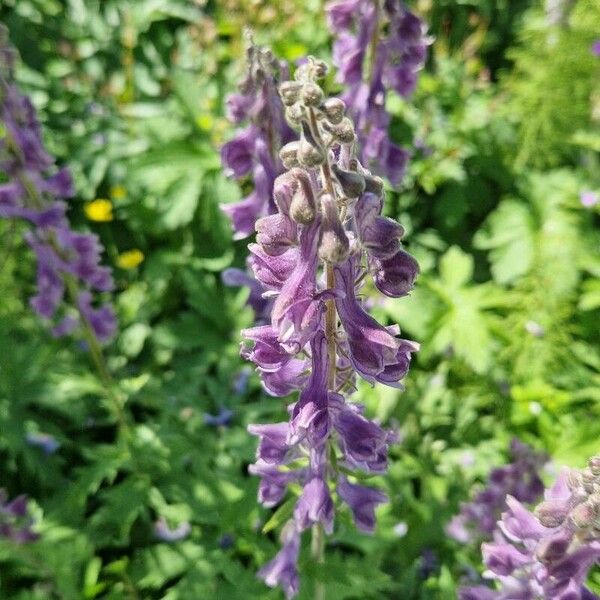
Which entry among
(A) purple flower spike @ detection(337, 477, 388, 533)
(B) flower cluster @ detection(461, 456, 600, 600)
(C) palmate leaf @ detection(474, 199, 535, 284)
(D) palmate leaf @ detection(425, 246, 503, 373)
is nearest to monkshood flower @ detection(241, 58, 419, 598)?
(A) purple flower spike @ detection(337, 477, 388, 533)

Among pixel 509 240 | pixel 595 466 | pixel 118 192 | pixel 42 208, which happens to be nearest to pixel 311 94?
pixel 595 466

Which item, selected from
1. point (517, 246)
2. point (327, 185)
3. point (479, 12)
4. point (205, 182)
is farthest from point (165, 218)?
point (479, 12)

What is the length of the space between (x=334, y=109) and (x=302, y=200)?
0.18m

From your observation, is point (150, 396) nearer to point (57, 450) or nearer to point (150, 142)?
point (57, 450)

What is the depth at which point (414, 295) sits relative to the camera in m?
3.87

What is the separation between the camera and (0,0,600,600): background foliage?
314 cm

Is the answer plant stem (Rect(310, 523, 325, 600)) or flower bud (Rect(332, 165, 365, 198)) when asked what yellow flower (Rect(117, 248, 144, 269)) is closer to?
plant stem (Rect(310, 523, 325, 600))

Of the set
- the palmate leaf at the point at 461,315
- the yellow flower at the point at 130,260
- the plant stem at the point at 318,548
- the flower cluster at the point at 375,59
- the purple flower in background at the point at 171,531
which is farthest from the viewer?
the yellow flower at the point at 130,260

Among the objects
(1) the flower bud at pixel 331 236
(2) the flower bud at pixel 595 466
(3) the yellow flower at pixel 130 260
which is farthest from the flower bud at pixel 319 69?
(3) the yellow flower at pixel 130 260

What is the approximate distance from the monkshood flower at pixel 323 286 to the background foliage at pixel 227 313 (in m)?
0.60

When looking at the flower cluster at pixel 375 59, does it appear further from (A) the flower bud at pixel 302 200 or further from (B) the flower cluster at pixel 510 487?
(A) the flower bud at pixel 302 200

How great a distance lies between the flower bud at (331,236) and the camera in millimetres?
1278

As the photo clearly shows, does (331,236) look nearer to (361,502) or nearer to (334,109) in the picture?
(334,109)

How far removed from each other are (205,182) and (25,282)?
1448 mm
